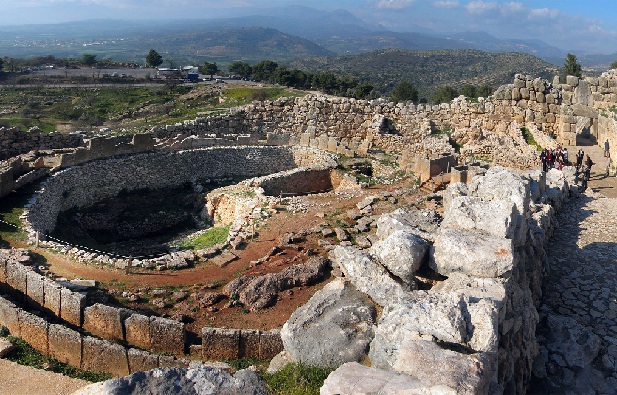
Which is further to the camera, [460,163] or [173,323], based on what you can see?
[460,163]

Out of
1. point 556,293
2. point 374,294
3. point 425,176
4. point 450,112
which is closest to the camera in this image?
point 374,294

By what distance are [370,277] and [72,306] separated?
773 centimetres

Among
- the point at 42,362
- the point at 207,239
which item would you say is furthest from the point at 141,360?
the point at 207,239

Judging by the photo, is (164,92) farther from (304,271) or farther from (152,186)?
(304,271)

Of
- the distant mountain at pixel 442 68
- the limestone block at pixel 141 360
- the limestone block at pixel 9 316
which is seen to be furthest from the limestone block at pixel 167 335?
the distant mountain at pixel 442 68

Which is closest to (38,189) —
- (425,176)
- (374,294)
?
(425,176)

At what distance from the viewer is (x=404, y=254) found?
7660mm

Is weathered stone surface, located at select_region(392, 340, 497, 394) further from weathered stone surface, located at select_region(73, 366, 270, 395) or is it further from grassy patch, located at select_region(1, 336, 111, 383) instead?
grassy patch, located at select_region(1, 336, 111, 383)

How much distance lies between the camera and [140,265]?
14477mm

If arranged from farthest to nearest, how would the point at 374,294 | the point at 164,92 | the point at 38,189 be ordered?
the point at 164,92, the point at 38,189, the point at 374,294

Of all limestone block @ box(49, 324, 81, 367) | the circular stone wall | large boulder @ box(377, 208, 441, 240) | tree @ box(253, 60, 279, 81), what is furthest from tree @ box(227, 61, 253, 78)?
large boulder @ box(377, 208, 441, 240)

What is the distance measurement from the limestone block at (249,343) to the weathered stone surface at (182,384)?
491cm

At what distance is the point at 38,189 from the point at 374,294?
52.5 feet

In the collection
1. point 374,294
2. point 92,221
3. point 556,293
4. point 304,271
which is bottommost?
point 92,221
